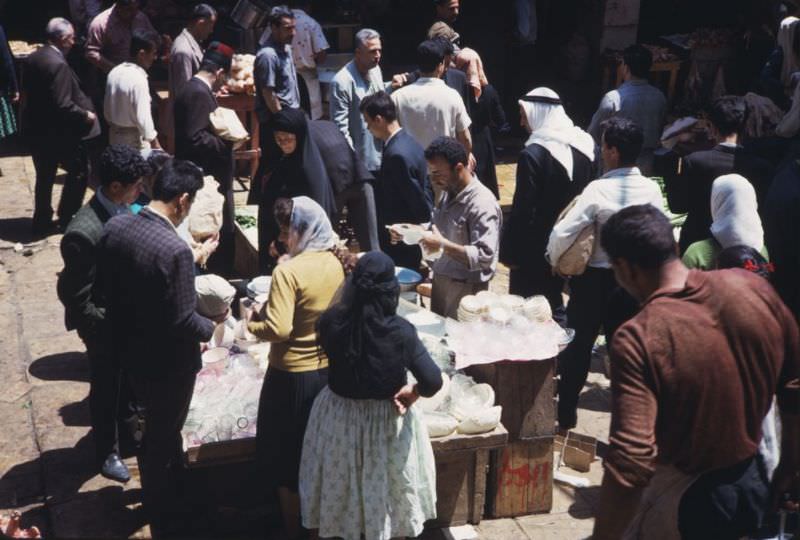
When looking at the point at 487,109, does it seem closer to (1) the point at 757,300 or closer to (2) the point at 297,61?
(2) the point at 297,61

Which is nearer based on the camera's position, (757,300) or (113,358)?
(757,300)

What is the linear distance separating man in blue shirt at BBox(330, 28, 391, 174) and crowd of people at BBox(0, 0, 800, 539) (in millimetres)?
19

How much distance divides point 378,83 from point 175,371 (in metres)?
4.21

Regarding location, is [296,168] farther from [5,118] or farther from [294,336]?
[5,118]

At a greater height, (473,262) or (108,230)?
(108,230)

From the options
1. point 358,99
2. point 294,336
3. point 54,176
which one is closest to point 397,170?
point 358,99

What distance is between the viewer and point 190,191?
4.87 m

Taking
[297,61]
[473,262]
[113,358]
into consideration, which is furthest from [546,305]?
[297,61]

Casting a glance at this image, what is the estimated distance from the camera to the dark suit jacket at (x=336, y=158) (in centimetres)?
686

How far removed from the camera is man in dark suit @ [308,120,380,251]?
22.5 feet

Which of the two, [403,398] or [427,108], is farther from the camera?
[427,108]

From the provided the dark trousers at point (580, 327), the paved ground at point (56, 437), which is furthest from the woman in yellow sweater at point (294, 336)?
the dark trousers at point (580, 327)

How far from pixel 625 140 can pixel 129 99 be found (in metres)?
4.29

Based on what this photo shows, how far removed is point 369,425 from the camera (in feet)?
14.8
